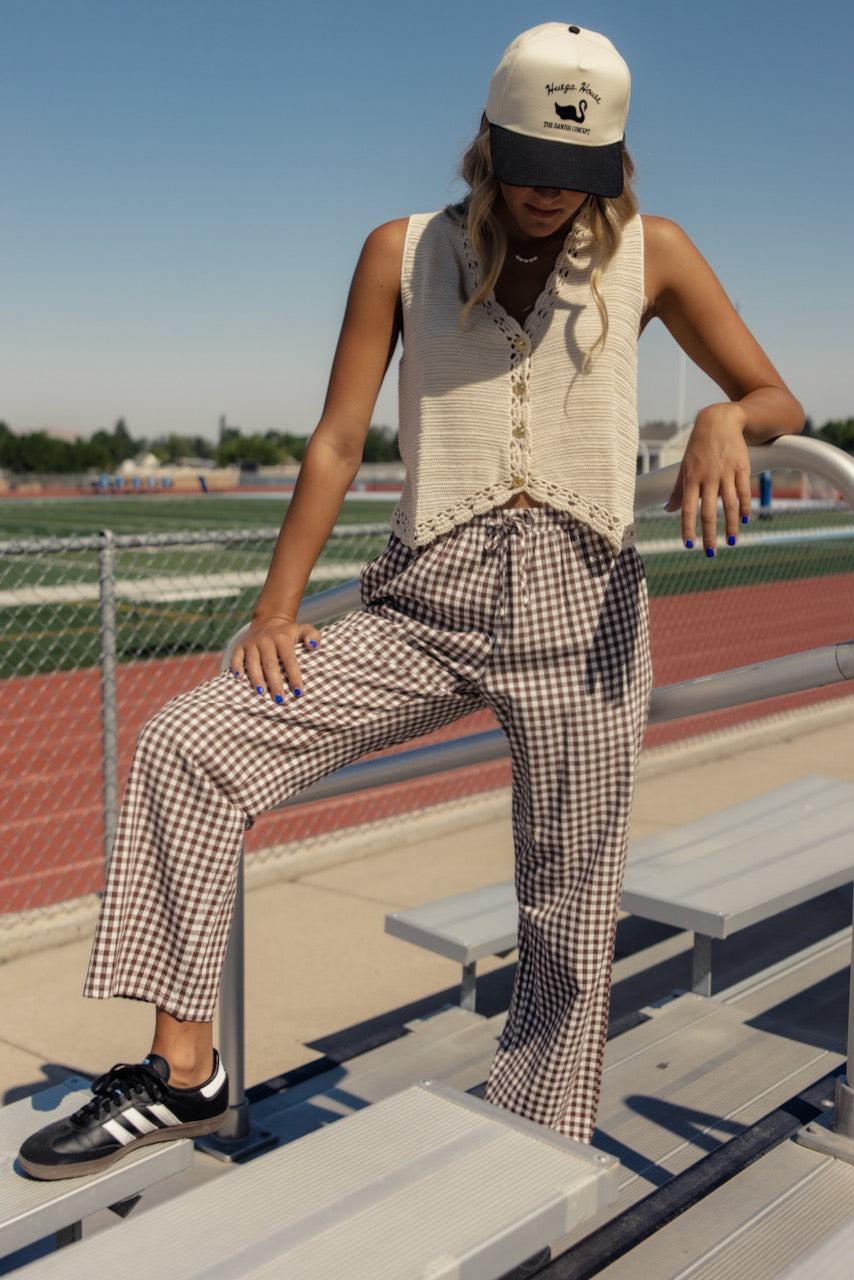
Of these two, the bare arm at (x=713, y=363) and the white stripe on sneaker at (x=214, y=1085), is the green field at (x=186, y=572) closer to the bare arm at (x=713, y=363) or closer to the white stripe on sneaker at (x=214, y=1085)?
the bare arm at (x=713, y=363)

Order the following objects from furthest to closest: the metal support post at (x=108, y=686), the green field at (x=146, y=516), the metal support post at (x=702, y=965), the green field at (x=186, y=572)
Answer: the green field at (x=146, y=516), the green field at (x=186, y=572), the metal support post at (x=108, y=686), the metal support post at (x=702, y=965)

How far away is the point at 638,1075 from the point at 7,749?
5.45m

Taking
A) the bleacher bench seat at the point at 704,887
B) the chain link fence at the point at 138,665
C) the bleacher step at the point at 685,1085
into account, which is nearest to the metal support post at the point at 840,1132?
the bleacher step at the point at 685,1085

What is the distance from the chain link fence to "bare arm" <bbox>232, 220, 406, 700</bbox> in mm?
2185

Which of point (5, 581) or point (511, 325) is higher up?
point (511, 325)

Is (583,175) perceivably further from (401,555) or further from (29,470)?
(29,470)

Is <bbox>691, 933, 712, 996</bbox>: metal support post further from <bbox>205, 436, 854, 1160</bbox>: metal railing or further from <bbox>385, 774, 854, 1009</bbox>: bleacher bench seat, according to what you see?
<bbox>205, 436, 854, 1160</bbox>: metal railing

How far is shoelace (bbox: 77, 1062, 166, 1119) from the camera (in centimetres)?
170

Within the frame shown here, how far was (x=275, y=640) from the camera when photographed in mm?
1712

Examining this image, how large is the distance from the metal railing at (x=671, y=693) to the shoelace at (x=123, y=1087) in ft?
1.40

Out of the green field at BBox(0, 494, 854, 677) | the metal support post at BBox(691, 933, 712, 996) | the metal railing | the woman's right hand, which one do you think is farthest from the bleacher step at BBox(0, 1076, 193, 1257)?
the green field at BBox(0, 494, 854, 677)

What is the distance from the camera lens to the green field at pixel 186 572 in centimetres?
794

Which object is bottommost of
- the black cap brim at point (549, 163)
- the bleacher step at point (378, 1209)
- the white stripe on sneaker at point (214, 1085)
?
the bleacher step at point (378, 1209)

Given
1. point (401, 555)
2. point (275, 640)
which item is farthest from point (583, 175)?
point (275, 640)
